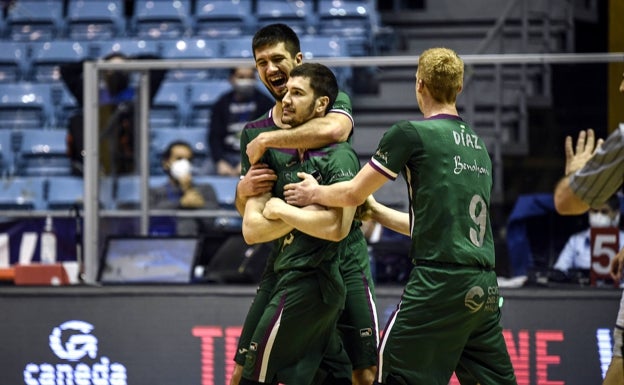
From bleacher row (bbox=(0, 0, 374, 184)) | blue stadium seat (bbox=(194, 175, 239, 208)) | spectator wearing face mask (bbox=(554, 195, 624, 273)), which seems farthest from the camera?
bleacher row (bbox=(0, 0, 374, 184))

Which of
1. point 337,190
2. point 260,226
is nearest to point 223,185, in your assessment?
point 260,226

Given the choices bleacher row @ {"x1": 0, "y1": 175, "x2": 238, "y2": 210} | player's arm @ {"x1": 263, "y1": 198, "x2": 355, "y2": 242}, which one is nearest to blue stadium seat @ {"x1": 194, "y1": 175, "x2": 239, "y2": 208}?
bleacher row @ {"x1": 0, "y1": 175, "x2": 238, "y2": 210}

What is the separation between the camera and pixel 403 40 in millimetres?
13672

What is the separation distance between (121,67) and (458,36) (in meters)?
6.40

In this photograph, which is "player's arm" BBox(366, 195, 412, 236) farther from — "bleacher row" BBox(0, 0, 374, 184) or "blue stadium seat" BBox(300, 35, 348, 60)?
"blue stadium seat" BBox(300, 35, 348, 60)

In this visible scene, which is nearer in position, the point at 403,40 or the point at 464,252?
the point at 464,252

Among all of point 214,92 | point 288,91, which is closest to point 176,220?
point 214,92

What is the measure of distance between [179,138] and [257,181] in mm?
3951

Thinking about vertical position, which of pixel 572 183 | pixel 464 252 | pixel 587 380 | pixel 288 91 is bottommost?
pixel 587 380

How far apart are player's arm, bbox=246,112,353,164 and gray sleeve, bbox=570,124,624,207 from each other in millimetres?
1189

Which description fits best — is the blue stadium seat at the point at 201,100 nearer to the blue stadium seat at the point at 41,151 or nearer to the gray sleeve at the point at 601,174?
the blue stadium seat at the point at 41,151

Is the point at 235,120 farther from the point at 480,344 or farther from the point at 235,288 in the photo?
the point at 480,344

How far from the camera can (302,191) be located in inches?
190

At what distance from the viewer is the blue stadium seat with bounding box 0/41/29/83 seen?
1337 centimetres
